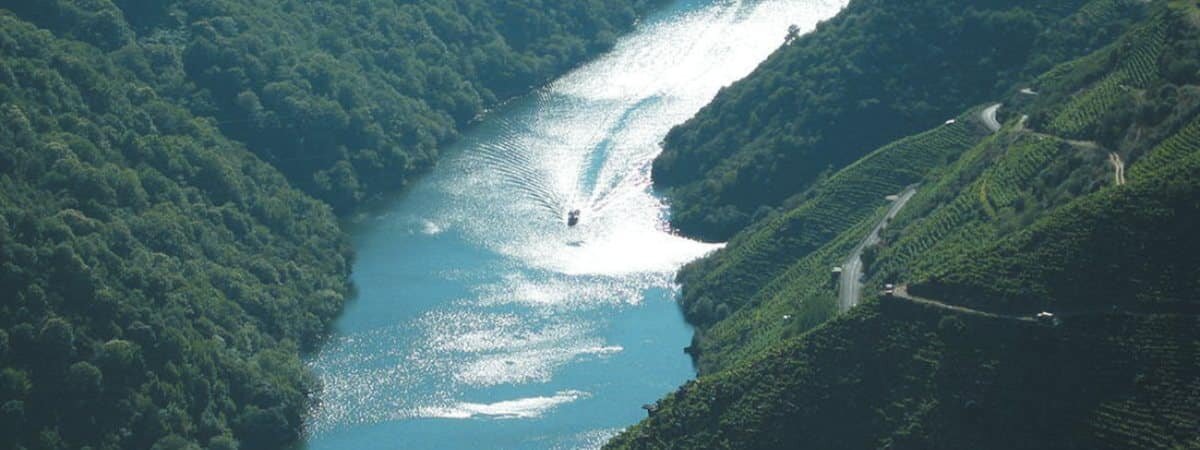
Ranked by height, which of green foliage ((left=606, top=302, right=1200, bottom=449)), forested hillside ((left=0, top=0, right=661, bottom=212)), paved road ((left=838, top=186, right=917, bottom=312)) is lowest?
green foliage ((left=606, top=302, right=1200, bottom=449))

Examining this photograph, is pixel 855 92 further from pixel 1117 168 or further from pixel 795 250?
pixel 1117 168

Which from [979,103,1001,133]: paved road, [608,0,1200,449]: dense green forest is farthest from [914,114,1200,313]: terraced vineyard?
[979,103,1001,133]: paved road

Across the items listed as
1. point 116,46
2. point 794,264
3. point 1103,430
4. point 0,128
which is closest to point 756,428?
point 1103,430

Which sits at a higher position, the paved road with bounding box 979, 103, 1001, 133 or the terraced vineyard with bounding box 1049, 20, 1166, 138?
the paved road with bounding box 979, 103, 1001, 133

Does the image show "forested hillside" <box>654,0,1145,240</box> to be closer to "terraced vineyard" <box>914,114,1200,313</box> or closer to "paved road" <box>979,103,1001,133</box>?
"paved road" <box>979,103,1001,133</box>

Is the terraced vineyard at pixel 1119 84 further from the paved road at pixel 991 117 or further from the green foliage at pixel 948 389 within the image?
the green foliage at pixel 948 389

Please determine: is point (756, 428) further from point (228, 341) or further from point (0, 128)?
point (0, 128)

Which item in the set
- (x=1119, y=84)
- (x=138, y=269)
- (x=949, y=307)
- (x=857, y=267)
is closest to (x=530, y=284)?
Answer: (x=857, y=267)

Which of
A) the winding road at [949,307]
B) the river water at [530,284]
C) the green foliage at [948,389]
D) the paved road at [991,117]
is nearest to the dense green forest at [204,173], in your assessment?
the river water at [530,284]
